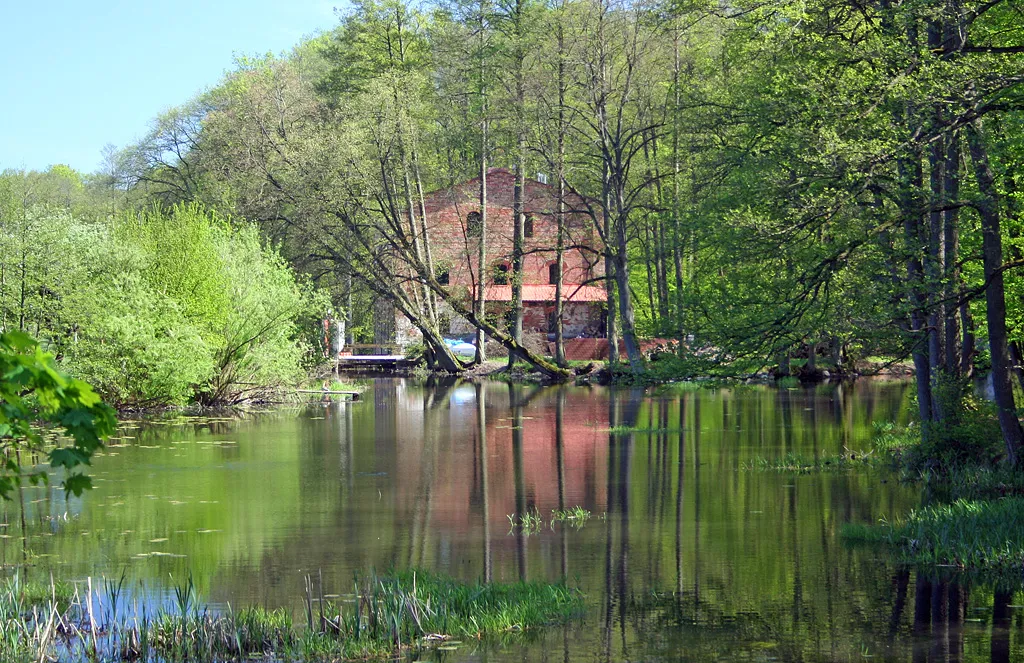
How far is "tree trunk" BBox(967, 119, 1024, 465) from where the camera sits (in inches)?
639

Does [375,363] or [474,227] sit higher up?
[474,227]

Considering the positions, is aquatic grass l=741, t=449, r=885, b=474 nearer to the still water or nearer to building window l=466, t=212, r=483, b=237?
the still water

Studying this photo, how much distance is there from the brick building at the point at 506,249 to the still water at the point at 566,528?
20.2m

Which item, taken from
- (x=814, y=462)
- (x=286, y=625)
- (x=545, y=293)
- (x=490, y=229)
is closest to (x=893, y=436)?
(x=814, y=462)

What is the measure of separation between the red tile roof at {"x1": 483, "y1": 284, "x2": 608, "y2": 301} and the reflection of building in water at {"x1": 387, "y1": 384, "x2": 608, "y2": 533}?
51.2ft

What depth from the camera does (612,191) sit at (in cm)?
4931

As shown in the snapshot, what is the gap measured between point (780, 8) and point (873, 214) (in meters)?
3.17

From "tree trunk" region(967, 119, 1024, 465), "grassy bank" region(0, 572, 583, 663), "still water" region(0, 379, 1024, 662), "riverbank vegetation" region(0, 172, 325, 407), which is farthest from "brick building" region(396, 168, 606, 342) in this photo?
"grassy bank" region(0, 572, 583, 663)

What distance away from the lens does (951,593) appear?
1230 centimetres

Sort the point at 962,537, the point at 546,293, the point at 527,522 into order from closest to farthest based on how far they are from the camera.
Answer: the point at 962,537 < the point at 527,522 < the point at 546,293

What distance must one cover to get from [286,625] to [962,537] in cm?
792

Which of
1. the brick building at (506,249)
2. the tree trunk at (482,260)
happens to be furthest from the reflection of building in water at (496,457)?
the brick building at (506,249)

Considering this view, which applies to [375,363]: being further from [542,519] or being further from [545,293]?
[542,519]

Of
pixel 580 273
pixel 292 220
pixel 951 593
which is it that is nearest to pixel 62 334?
pixel 292 220
